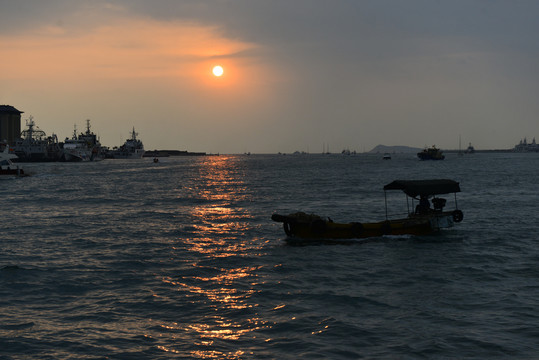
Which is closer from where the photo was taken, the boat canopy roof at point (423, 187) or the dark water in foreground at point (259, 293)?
the dark water in foreground at point (259, 293)

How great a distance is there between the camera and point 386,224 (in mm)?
29125

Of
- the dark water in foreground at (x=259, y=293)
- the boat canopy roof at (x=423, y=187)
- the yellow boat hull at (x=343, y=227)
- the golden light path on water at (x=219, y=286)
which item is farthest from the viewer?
the boat canopy roof at (x=423, y=187)

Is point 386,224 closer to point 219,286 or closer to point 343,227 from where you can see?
point 343,227

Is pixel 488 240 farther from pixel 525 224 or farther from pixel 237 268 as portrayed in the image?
pixel 237 268

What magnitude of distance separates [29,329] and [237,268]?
957 cm

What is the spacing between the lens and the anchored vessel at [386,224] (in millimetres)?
28453

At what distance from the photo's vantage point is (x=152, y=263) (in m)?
23.0

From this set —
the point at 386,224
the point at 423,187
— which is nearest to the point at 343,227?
the point at 386,224

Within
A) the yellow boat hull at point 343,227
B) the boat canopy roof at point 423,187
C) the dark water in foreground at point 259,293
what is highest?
the boat canopy roof at point 423,187

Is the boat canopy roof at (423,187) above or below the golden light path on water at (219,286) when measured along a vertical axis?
above

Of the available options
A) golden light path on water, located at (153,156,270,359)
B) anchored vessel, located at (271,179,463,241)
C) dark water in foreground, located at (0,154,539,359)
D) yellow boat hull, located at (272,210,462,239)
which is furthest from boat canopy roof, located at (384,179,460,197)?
golden light path on water, located at (153,156,270,359)

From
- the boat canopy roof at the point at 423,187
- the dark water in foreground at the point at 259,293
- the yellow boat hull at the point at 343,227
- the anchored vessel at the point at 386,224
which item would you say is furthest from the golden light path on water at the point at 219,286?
the boat canopy roof at the point at 423,187

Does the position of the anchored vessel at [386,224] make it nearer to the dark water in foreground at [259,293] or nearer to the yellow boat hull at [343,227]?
the yellow boat hull at [343,227]

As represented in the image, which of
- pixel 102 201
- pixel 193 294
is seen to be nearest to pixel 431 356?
pixel 193 294
